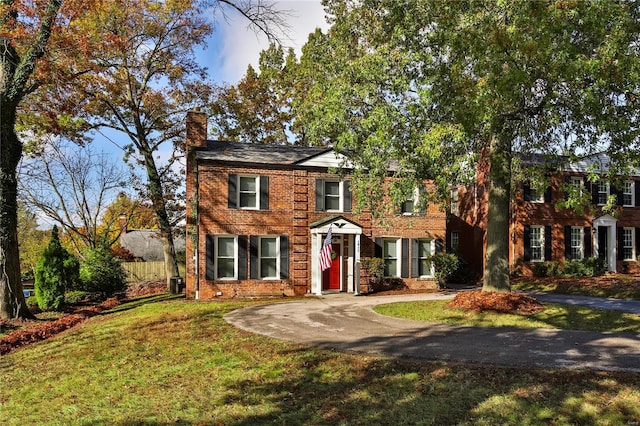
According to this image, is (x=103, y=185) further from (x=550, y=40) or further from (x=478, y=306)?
(x=550, y=40)

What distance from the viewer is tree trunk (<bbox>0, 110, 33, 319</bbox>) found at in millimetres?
13594

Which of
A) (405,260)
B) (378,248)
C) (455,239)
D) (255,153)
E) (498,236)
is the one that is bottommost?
(405,260)

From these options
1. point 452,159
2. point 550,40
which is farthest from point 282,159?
point 550,40

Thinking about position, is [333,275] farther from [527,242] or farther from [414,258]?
[527,242]

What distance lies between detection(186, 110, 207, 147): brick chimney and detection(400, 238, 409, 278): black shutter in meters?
10.1

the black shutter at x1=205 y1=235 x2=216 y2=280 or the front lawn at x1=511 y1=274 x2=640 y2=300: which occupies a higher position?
the black shutter at x1=205 y1=235 x2=216 y2=280

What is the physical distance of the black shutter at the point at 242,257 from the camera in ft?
63.0

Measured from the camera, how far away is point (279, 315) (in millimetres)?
13461

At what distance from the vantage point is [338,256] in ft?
69.0

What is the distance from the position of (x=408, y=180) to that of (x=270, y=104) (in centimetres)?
2193

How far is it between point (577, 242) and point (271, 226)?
18.7m

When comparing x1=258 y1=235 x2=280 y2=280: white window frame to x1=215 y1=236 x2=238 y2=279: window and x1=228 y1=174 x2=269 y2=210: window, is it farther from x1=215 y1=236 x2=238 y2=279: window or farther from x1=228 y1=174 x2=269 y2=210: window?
x1=228 y1=174 x2=269 y2=210: window

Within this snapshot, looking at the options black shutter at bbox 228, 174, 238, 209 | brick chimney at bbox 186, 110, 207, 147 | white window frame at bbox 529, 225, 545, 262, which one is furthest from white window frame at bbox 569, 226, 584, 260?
brick chimney at bbox 186, 110, 207, 147

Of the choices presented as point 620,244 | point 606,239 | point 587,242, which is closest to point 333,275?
point 587,242
